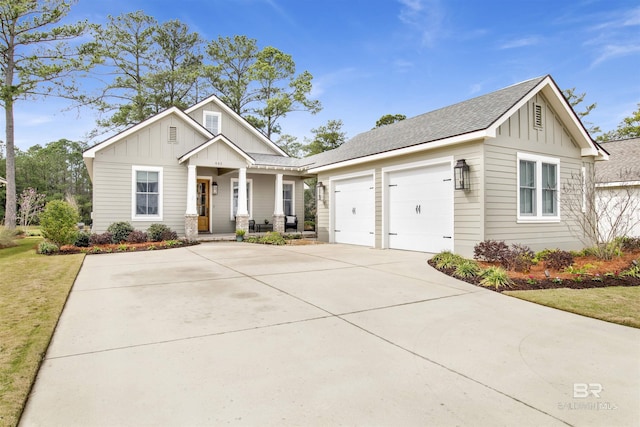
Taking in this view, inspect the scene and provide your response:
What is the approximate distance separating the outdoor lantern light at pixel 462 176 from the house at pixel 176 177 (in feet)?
27.9

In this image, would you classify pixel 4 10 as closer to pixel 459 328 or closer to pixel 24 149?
pixel 459 328

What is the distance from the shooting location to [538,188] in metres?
10.1

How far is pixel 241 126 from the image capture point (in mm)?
18969

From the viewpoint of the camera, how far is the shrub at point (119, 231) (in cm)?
1296

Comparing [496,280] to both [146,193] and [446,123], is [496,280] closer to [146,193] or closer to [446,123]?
[446,123]

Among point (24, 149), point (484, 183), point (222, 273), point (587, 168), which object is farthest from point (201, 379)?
point (24, 149)

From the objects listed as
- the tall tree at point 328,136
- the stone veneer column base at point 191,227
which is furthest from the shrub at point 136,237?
the tall tree at point 328,136

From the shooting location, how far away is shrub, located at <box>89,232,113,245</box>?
1246 centimetres

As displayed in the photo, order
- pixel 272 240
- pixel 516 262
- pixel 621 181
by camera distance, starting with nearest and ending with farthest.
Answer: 1. pixel 516 262
2. pixel 621 181
3. pixel 272 240

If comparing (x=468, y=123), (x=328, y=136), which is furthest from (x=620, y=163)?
(x=328, y=136)

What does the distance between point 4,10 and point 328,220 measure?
17238 millimetres

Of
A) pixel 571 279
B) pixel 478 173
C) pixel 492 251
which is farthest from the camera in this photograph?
pixel 478 173

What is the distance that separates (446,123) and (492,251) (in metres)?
4.43

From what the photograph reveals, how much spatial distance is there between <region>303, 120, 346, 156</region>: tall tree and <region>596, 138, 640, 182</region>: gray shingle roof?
20.3 m
